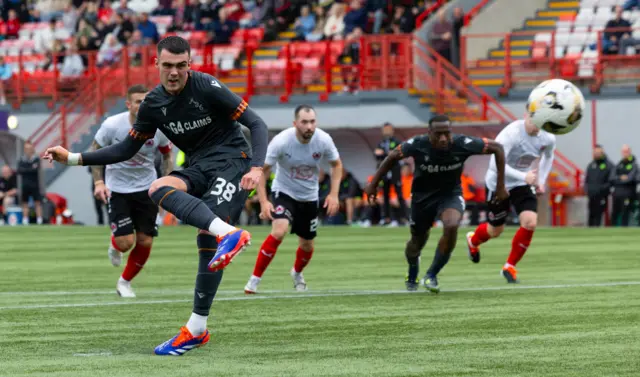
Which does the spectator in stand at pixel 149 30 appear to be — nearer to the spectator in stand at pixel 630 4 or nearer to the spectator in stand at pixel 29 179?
the spectator in stand at pixel 29 179

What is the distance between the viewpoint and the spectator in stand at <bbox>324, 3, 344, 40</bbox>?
36812 millimetres

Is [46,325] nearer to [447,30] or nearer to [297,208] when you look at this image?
[297,208]

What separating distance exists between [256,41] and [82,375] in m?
31.4

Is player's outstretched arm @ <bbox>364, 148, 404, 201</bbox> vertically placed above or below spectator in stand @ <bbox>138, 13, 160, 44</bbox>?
below

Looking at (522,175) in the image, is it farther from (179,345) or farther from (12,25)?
(12,25)

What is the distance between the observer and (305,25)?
126 ft

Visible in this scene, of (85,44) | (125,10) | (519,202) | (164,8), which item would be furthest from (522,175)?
(164,8)

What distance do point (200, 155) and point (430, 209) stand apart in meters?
4.92

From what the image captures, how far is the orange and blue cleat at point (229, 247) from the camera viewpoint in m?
8.10

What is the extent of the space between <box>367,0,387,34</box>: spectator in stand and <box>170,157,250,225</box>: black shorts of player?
89.1ft

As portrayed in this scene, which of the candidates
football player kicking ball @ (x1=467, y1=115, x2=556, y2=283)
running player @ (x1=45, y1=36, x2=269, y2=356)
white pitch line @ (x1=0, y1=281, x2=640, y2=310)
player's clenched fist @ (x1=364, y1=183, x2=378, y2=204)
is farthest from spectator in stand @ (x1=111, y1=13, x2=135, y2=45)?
running player @ (x1=45, y1=36, x2=269, y2=356)

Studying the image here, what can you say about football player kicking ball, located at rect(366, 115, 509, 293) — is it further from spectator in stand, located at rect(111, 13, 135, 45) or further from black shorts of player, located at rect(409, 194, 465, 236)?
spectator in stand, located at rect(111, 13, 135, 45)

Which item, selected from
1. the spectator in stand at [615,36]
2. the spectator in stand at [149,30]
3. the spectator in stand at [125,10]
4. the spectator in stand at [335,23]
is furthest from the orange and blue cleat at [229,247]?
the spectator in stand at [125,10]

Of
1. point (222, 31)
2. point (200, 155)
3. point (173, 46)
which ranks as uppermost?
point (173, 46)
